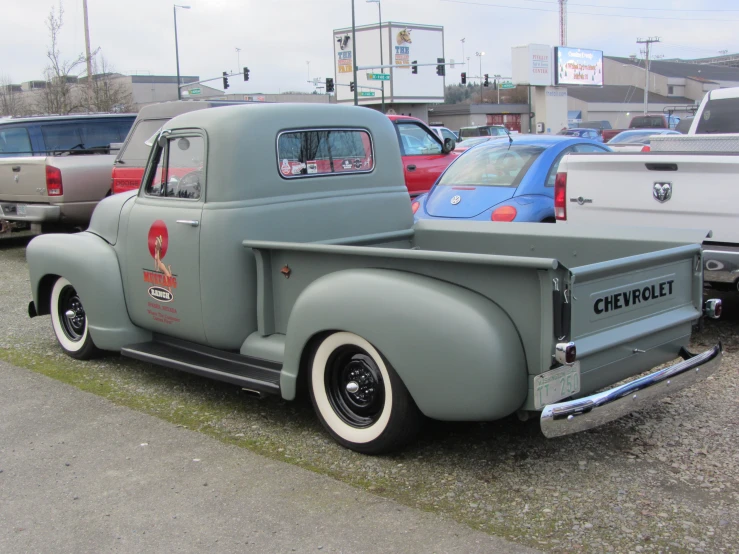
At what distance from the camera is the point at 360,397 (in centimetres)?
409

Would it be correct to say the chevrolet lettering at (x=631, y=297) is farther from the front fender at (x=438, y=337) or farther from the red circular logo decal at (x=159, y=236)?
the red circular logo decal at (x=159, y=236)

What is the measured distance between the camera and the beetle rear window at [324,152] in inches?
198

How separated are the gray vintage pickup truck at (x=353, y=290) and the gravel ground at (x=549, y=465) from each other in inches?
10.7

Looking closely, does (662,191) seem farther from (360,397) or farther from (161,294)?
(161,294)

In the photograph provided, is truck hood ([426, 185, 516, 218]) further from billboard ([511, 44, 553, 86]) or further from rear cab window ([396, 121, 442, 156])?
billboard ([511, 44, 553, 86])

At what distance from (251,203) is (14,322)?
4026 millimetres

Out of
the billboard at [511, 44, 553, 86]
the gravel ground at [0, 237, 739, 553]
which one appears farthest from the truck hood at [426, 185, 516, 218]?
the billboard at [511, 44, 553, 86]

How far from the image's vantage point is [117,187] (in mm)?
10195

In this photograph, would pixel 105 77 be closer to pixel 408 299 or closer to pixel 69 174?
pixel 69 174

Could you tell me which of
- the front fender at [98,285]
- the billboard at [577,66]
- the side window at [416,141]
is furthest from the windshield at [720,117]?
→ the billboard at [577,66]

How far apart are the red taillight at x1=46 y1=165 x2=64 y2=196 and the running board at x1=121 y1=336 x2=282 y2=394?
581 cm

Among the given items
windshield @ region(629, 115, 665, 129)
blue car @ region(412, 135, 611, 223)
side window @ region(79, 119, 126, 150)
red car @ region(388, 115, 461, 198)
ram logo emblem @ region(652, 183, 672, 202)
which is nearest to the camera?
ram logo emblem @ region(652, 183, 672, 202)

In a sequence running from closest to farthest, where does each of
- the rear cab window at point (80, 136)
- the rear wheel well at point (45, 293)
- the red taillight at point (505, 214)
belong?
the rear wheel well at point (45, 293)
the red taillight at point (505, 214)
the rear cab window at point (80, 136)

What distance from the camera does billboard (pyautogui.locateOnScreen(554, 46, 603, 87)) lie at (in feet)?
209
